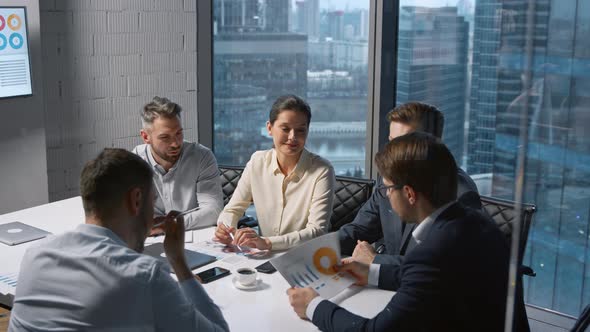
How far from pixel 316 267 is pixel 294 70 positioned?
234 cm

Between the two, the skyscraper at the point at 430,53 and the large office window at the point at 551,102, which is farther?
the skyscraper at the point at 430,53

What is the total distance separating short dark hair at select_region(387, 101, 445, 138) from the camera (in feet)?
8.31

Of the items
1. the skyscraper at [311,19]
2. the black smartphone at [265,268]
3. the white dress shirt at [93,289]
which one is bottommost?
the black smartphone at [265,268]

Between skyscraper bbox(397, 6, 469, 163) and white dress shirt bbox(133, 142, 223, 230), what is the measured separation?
121 cm

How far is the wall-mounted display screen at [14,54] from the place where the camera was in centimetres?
351

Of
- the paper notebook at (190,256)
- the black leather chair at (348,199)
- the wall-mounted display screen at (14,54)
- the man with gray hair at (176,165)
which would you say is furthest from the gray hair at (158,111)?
the wall-mounted display screen at (14,54)

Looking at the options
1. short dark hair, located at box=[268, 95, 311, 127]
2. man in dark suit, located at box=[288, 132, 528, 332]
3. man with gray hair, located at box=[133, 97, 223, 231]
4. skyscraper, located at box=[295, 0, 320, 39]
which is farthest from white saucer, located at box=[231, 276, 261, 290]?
skyscraper, located at box=[295, 0, 320, 39]

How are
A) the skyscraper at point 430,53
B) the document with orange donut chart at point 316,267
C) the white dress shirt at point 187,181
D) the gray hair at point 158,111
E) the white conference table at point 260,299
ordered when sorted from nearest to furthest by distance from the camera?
the white conference table at point 260,299, the document with orange donut chart at point 316,267, the gray hair at point 158,111, the white dress shirt at point 187,181, the skyscraper at point 430,53

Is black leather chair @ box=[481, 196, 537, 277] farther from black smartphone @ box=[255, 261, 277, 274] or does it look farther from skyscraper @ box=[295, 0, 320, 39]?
skyscraper @ box=[295, 0, 320, 39]

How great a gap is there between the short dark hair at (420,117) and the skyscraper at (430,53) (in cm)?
72

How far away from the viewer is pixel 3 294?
204cm

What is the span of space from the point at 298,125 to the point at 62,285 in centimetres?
148

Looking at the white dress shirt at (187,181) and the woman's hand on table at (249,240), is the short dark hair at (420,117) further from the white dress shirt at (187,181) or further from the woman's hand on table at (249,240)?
the white dress shirt at (187,181)

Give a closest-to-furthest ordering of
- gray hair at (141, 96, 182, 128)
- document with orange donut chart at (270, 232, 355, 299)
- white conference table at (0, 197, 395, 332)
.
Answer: white conference table at (0, 197, 395, 332), document with orange donut chart at (270, 232, 355, 299), gray hair at (141, 96, 182, 128)
